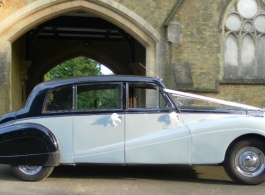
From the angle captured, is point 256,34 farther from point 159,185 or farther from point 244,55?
point 159,185

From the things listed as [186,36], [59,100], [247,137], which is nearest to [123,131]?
[59,100]

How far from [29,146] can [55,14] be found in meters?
8.20

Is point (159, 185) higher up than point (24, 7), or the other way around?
point (24, 7)

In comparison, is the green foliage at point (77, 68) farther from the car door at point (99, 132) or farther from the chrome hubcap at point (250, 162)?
the chrome hubcap at point (250, 162)

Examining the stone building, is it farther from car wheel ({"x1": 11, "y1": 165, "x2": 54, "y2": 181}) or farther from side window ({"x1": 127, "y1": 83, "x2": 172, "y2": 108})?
car wheel ({"x1": 11, "y1": 165, "x2": 54, "y2": 181})

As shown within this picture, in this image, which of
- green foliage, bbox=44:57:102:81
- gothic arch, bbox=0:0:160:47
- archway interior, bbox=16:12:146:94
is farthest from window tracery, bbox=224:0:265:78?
green foliage, bbox=44:57:102:81

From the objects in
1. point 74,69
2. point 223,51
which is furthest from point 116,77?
point 74,69

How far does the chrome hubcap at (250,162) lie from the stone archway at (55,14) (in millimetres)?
7825

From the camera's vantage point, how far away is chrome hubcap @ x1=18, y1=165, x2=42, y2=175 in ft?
19.6

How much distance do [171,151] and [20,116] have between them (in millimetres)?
2470

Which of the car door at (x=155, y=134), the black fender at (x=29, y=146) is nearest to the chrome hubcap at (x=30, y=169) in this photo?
the black fender at (x=29, y=146)

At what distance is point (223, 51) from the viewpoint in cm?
1355

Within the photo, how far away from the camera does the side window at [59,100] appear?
6.02 metres

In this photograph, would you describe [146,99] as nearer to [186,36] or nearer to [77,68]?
[186,36]
